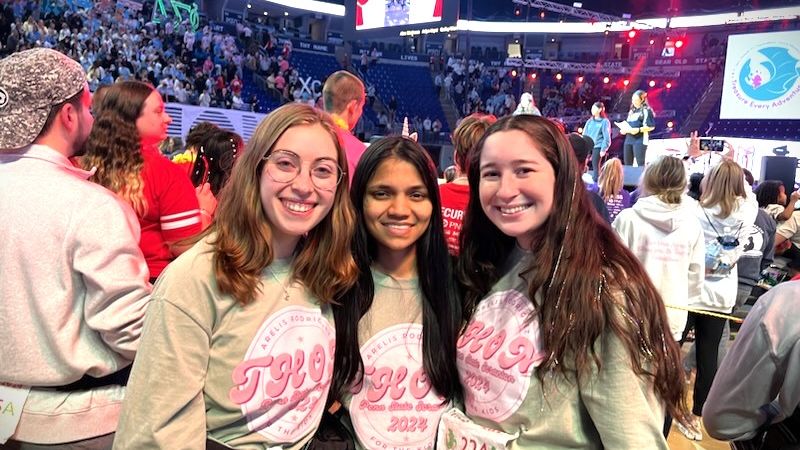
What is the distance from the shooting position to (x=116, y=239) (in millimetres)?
1438

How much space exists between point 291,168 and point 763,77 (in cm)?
1677

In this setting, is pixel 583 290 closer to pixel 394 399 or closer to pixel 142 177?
pixel 394 399


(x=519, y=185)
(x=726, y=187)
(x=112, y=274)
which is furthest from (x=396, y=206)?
(x=726, y=187)

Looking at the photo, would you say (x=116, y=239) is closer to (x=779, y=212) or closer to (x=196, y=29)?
(x=779, y=212)

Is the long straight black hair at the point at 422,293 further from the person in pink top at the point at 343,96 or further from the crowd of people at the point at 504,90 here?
the crowd of people at the point at 504,90

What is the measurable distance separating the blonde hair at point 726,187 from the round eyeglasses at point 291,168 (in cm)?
322

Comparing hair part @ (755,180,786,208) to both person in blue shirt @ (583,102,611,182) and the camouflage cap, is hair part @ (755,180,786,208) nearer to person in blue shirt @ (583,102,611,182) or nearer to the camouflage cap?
person in blue shirt @ (583,102,611,182)

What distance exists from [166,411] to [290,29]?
25110mm

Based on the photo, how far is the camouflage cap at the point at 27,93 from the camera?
145 centimetres

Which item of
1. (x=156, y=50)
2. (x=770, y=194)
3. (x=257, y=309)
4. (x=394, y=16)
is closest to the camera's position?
(x=257, y=309)

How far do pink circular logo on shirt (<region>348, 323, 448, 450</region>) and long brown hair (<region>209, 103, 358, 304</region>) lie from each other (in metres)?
0.20

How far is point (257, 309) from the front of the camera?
1360mm

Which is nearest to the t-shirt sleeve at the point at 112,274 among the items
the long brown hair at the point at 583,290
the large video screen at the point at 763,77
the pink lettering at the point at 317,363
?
the pink lettering at the point at 317,363

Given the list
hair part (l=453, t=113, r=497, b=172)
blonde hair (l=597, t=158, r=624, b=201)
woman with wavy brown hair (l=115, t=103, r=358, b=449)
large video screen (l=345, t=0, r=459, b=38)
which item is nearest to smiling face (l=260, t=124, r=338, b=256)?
woman with wavy brown hair (l=115, t=103, r=358, b=449)
